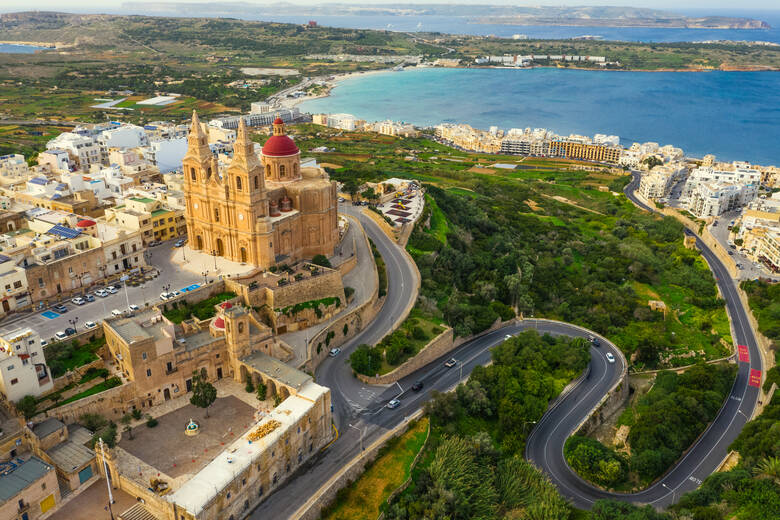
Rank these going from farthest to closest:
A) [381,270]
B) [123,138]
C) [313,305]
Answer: [123,138]
[381,270]
[313,305]

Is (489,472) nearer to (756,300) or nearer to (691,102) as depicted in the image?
(756,300)

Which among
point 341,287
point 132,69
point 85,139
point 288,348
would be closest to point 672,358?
point 341,287

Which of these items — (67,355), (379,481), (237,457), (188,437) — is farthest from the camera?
(67,355)

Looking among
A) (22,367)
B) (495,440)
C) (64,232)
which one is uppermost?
(64,232)

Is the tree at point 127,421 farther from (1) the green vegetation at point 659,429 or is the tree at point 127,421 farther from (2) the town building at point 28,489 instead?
(1) the green vegetation at point 659,429

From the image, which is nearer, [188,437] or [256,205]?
[188,437]

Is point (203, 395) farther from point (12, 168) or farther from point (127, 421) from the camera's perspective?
point (12, 168)

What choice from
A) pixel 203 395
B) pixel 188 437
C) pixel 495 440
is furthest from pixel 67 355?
pixel 495 440
